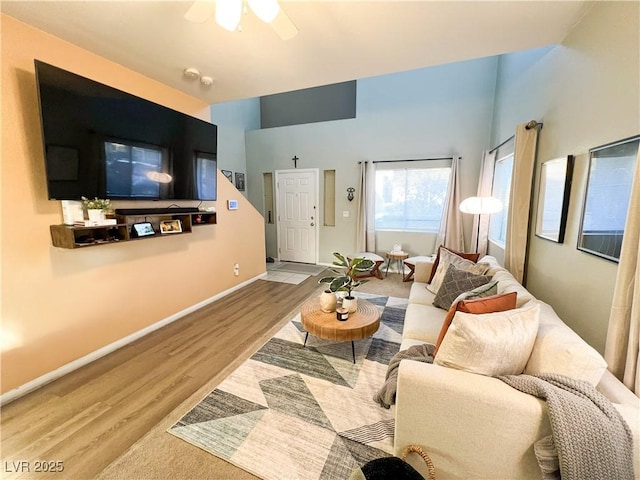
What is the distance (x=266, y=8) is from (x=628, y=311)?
7.61ft

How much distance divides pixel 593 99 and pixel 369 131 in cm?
355

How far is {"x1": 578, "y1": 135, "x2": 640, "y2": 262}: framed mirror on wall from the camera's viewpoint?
1.35 metres

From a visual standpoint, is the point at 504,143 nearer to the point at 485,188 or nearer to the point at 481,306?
the point at 485,188

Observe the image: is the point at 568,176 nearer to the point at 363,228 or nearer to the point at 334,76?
the point at 334,76

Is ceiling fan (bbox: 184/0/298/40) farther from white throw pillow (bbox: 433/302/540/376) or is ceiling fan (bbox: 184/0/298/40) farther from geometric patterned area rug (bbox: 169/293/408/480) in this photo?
geometric patterned area rug (bbox: 169/293/408/480)

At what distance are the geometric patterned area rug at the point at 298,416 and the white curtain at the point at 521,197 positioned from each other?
4.76 feet

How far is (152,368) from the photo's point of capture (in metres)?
2.22

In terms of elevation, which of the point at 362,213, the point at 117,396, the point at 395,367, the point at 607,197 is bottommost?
the point at 117,396

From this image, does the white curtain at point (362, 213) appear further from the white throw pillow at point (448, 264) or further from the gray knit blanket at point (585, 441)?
the gray knit blanket at point (585, 441)

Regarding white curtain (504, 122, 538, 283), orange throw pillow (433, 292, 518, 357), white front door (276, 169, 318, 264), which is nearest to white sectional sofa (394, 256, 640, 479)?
orange throw pillow (433, 292, 518, 357)

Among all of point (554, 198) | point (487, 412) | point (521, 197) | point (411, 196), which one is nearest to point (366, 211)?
point (411, 196)

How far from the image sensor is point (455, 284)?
2.39 meters

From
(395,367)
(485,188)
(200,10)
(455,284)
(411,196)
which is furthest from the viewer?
(411,196)

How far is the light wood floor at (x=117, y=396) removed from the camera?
1492mm
